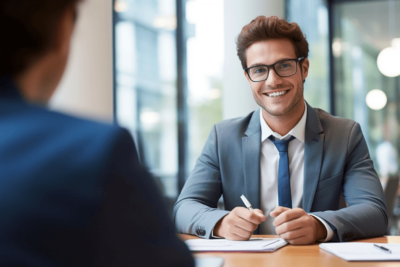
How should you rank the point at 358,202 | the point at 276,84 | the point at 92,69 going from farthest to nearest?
the point at 92,69
the point at 276,84
the point at 358,202

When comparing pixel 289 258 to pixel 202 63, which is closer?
pixel 289 258

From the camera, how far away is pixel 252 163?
1973 mm

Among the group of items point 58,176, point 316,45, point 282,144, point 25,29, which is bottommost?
point 282,144

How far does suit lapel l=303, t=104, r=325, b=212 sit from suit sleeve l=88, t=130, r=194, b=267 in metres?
1.47

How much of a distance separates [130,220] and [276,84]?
1649 mm

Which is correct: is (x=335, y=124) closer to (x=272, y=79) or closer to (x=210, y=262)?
(x=272, y=79)

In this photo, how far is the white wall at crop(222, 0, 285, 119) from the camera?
3.88m

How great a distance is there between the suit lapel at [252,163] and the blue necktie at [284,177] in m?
0.09

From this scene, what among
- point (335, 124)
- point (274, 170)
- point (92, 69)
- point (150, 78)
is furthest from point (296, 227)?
point (150, 78)

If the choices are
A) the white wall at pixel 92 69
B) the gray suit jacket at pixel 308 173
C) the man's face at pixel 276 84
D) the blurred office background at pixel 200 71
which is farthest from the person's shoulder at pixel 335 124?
the white wall at pixel 92 69

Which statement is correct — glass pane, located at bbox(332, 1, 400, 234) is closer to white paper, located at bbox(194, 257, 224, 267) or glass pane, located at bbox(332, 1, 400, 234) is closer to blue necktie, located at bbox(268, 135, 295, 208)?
blue necktie, located at bbox(268, 135, 295, 208)

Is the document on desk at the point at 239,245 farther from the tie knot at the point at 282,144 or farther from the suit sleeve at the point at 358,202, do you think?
the tie knot at the point at 282,144

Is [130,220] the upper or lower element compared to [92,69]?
lower

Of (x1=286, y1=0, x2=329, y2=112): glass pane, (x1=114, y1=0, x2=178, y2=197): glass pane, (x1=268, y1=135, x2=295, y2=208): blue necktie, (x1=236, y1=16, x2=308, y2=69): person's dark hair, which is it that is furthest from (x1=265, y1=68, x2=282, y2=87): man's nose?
(x1=286, y1=0, x2=329, y2=112): glass pane
